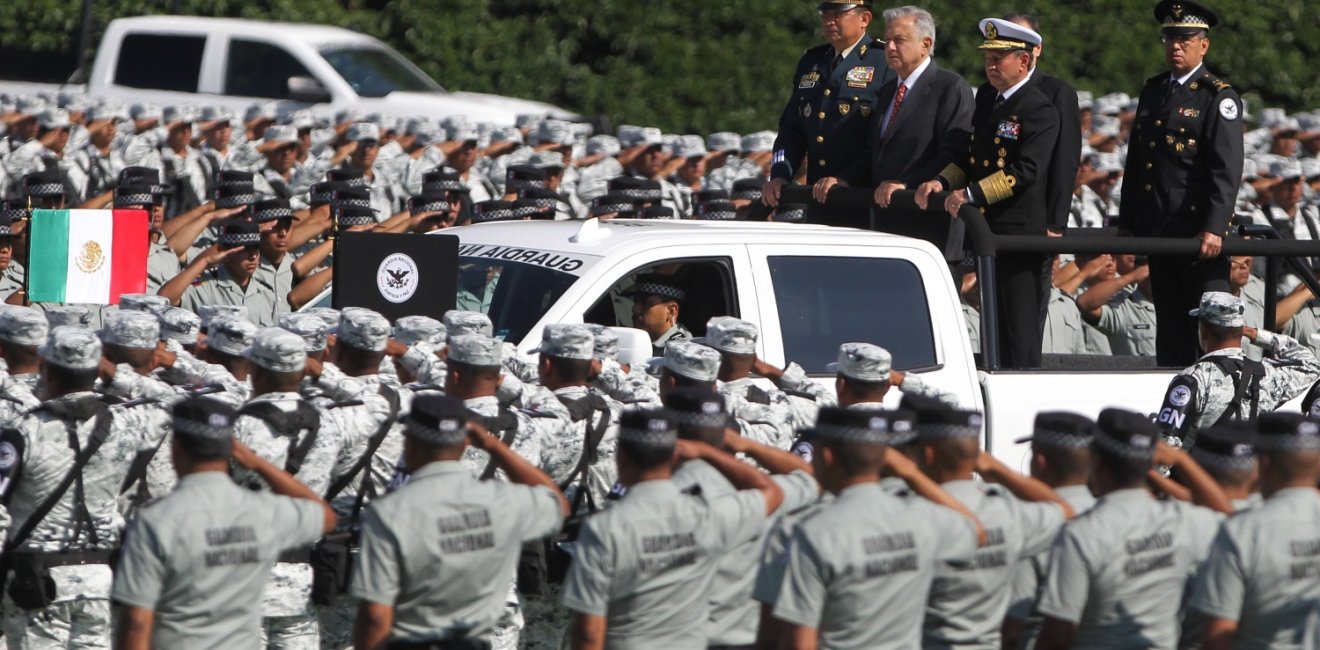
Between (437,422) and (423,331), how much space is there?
2210 mm

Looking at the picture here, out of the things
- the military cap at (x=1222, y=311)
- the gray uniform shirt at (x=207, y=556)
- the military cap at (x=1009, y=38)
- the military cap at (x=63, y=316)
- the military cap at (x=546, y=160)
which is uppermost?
the military cap at (x=1009, y=38)

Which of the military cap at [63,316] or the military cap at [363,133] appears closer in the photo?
the military cap at [63,316]

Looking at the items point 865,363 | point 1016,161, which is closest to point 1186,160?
point 1016,161

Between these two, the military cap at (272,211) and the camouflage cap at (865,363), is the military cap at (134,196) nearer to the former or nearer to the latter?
the military cap at (272,211)

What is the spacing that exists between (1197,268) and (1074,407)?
4.24 feet

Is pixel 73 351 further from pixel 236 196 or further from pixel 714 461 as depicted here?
pixel 236 196

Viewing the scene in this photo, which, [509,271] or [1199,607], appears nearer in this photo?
[1199,607]

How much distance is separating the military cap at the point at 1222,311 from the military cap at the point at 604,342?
2435 mm

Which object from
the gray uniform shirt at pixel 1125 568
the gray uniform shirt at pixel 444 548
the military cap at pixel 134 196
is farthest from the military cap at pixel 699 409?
the military cap at pixel 134 196

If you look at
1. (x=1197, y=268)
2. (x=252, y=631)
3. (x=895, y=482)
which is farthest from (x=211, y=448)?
(x=1197, y=268)

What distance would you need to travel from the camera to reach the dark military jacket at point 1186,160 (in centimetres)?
920

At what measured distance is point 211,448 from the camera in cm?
526

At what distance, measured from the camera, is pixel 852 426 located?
5.34 metres

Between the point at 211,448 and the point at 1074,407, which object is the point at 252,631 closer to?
the point at 211,448
